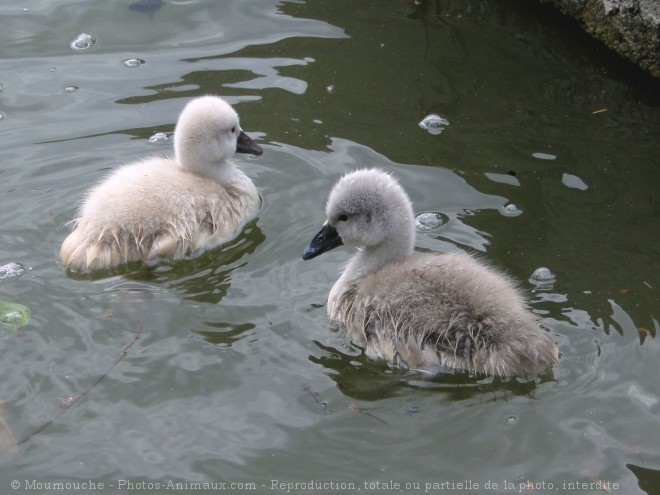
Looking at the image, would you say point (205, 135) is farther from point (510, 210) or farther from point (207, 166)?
point (510, 210)

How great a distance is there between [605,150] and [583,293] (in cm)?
171

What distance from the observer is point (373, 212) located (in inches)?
200

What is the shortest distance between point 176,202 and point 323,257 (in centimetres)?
89

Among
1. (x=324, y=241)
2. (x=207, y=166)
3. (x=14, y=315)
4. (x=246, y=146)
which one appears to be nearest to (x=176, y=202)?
(x=207, y=166)

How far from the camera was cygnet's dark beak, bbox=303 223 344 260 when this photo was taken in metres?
5.24

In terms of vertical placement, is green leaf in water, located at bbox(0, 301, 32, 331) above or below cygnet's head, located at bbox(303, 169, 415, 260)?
below

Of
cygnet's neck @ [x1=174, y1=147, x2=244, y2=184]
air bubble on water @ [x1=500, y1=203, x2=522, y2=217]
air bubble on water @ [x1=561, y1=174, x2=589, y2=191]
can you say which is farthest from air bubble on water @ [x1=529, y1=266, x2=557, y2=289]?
cygnet's neck @ [x1=174, y1=147, x2=244, y2=184]

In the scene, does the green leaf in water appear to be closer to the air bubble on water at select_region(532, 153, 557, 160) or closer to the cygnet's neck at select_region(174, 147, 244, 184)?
the cygnet's neck at select_region(174, 147, 244, 184)

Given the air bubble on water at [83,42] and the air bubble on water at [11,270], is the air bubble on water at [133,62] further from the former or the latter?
the air bubble on water at [11,270]

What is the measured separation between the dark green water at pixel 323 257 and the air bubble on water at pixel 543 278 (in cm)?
4

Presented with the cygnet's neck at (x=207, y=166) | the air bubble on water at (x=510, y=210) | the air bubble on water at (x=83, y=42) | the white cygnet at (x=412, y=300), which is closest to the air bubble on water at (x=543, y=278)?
the white cygnet at (x=412, y=300)

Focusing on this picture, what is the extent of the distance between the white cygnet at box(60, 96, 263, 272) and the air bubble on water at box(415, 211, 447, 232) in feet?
3.27

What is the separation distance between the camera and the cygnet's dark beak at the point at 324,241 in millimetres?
5242

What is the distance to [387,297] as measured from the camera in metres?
4.87
